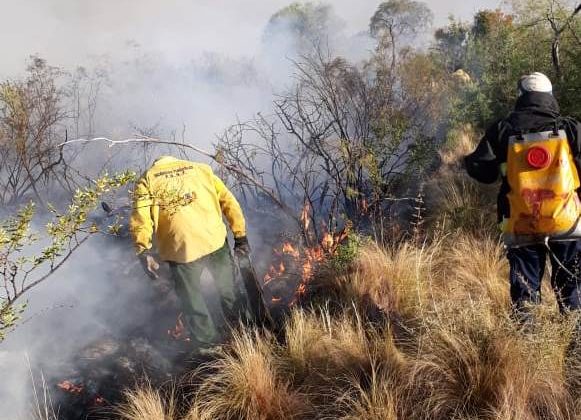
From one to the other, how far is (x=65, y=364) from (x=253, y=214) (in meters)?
3.11

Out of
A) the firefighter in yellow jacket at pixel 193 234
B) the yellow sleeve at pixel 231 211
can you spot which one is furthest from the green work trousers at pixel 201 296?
the yellow sleeve at pixel 231 211

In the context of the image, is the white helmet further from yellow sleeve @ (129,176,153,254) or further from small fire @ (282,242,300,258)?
small fire @ (282,242,300,258)

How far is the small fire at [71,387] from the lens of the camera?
3.50 metres

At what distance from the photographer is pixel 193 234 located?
3.56m

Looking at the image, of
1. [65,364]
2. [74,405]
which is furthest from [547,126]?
[65,364]

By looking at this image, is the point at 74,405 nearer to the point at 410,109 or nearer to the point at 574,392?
the point at 574,392

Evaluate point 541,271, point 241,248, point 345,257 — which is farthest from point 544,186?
point 241,248

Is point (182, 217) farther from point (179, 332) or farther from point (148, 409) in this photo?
point (148, 409)

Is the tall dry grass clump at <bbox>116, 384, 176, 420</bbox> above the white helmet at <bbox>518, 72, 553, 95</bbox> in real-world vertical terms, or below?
below

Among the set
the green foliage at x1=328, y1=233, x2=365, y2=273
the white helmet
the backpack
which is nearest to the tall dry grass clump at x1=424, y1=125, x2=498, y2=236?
the green foliage at x1=328, y1=233, x2=365, y2=273

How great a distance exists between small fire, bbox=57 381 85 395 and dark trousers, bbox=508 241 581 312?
9.45 feet

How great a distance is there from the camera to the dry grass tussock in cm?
221

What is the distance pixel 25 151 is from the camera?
24.0 feet

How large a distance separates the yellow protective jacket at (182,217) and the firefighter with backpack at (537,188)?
1.85 meters
